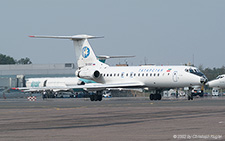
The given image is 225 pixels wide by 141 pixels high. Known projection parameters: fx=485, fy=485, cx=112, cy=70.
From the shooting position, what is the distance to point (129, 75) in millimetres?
47375

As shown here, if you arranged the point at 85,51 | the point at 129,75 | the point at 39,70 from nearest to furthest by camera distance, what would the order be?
the point at 129,75
the point at 85,51
the point at 39,70

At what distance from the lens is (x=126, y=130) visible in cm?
1447

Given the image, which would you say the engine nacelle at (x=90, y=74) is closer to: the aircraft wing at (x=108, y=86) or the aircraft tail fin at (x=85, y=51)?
the aircraft tail fin at (x=85, y=51)

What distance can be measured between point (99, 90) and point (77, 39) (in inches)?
283

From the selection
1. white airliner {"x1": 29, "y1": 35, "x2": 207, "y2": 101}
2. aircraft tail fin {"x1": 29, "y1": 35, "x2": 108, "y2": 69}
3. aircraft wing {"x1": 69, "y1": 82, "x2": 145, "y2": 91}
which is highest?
aircraft tail fin {"x1": 29, "y1": 35, "x2": 108, "y2": 69}

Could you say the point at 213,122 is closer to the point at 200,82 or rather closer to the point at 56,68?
the point at 200,82

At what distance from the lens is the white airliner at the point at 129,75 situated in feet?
144

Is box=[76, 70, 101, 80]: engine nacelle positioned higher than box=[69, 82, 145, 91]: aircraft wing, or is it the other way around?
box=[76, 70, 101, 80]: engine nacelle

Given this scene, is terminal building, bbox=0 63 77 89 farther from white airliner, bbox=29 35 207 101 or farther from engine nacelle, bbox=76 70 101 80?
engine nacelle, bbox=76 70 101 80

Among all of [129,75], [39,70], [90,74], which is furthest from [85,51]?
[39,70]

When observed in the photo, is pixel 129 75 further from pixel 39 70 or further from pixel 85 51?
pixel 39 70

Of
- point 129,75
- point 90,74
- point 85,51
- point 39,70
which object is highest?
point 39,70

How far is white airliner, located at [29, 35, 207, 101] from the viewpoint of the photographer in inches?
1732

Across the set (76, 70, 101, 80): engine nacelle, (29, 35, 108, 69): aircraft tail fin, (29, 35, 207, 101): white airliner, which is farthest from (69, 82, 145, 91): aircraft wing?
(29, 35, 108, 69): aircraft tail fin
